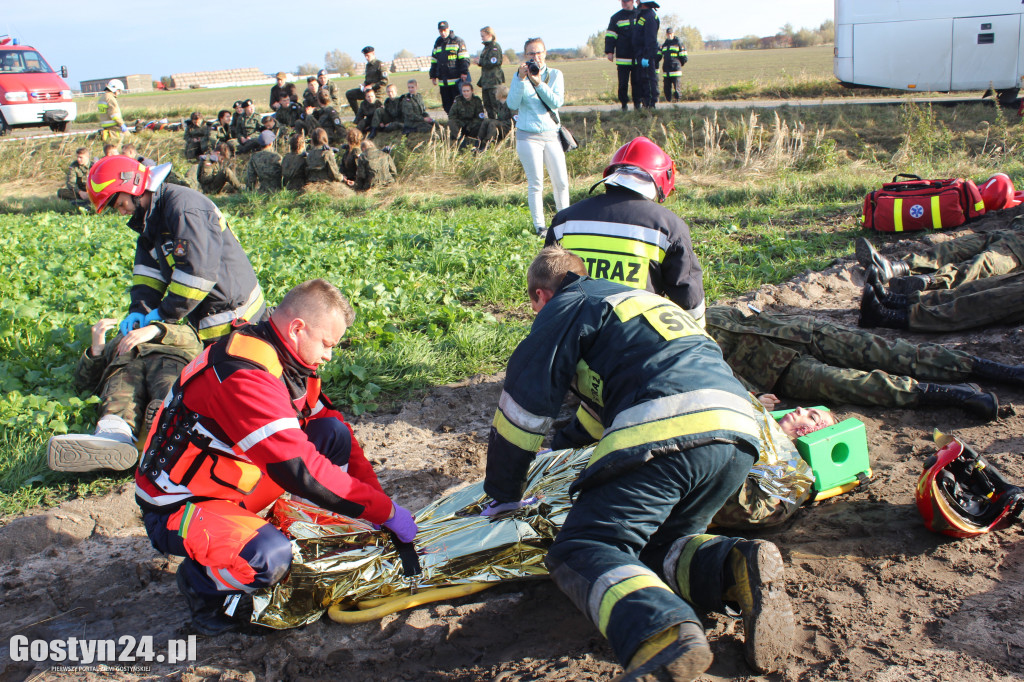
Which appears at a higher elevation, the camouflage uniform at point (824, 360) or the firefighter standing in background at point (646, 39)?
the firefighter standing in background at point (646, 39)

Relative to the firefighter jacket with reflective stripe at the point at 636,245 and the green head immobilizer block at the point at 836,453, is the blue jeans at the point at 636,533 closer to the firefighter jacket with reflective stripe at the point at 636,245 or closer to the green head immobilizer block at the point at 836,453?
the green head immobilizer block at the point at 836,453

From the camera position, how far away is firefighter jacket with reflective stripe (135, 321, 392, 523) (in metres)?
2.66

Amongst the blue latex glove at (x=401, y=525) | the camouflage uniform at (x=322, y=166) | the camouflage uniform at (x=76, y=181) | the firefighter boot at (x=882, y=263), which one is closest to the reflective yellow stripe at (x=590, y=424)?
the blue latex glove at (x=401, y=525)

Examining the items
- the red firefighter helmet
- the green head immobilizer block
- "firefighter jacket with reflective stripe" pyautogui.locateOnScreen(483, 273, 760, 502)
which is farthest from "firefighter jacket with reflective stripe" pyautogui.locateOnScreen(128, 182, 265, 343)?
the red firefighter helmet

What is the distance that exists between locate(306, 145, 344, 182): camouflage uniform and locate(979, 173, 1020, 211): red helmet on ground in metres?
9.78

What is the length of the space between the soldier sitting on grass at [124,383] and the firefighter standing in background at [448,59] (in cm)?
1122

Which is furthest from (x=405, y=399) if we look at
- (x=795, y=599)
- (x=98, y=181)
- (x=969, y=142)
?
(x=969, y=142)

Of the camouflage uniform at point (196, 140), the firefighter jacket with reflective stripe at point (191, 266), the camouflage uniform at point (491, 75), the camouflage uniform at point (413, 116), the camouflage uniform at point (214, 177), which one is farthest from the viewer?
the camouflage uniform at point (196, 140)

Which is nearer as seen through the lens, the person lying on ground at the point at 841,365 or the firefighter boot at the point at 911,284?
the person lying on ground at the point at 841,365

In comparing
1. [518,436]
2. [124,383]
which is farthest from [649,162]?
[124,383]

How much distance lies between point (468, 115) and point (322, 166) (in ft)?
10.3

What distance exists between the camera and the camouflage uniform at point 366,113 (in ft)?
51.6

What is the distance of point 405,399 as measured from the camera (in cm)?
499

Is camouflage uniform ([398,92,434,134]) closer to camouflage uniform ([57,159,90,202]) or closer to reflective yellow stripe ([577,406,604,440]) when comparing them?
camouflage uniform ([57,159,90,202])
